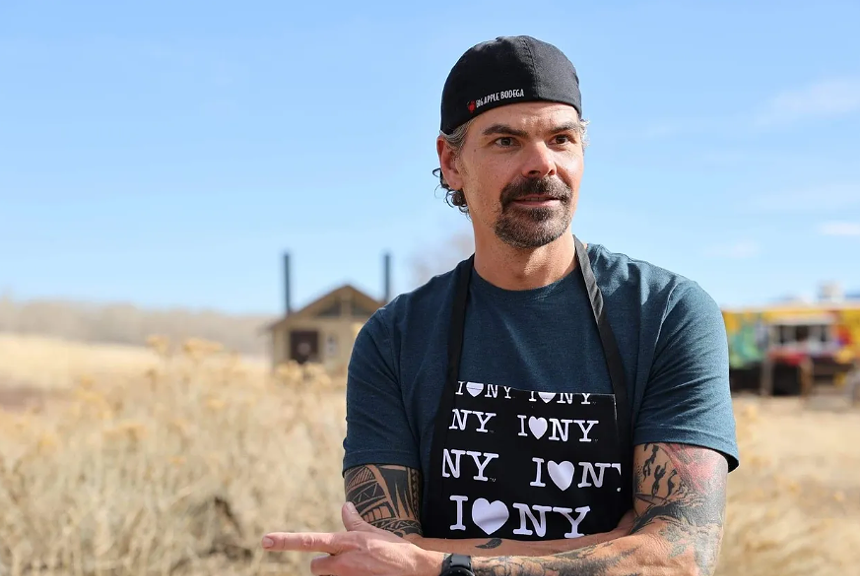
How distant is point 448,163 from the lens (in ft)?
9.60

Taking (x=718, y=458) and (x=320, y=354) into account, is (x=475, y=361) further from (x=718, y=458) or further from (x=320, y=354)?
(x=320, y=354)

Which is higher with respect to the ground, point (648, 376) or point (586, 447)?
point (648, 376)

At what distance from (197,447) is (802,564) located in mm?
4083

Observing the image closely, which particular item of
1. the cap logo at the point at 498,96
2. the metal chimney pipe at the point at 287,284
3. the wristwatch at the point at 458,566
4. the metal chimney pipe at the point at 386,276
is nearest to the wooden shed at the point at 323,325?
the metal chimney pipe at the point at 287,284

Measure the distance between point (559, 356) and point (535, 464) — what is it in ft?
1.04

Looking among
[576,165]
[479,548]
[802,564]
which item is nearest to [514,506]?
[479,548]

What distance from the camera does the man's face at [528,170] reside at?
258cm

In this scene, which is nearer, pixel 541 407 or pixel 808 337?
pixel 541 407

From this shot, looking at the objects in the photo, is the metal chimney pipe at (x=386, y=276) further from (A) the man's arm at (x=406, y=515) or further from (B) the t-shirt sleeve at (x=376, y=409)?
(A) the man's arm at (x=406, y=515)

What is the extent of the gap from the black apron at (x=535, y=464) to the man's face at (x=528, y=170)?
341 mm

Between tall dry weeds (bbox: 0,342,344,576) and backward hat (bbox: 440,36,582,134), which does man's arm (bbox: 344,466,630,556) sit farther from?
tall dry weeds (bbox: 0,342,344,576)

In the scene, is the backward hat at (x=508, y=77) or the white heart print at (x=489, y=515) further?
the backward hat at (x=508, y=77)

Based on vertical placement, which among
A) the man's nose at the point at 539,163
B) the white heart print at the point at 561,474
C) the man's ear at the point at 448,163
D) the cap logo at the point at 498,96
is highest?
the cap logo at the point at 498,96

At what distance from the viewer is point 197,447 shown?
20.2 ft
